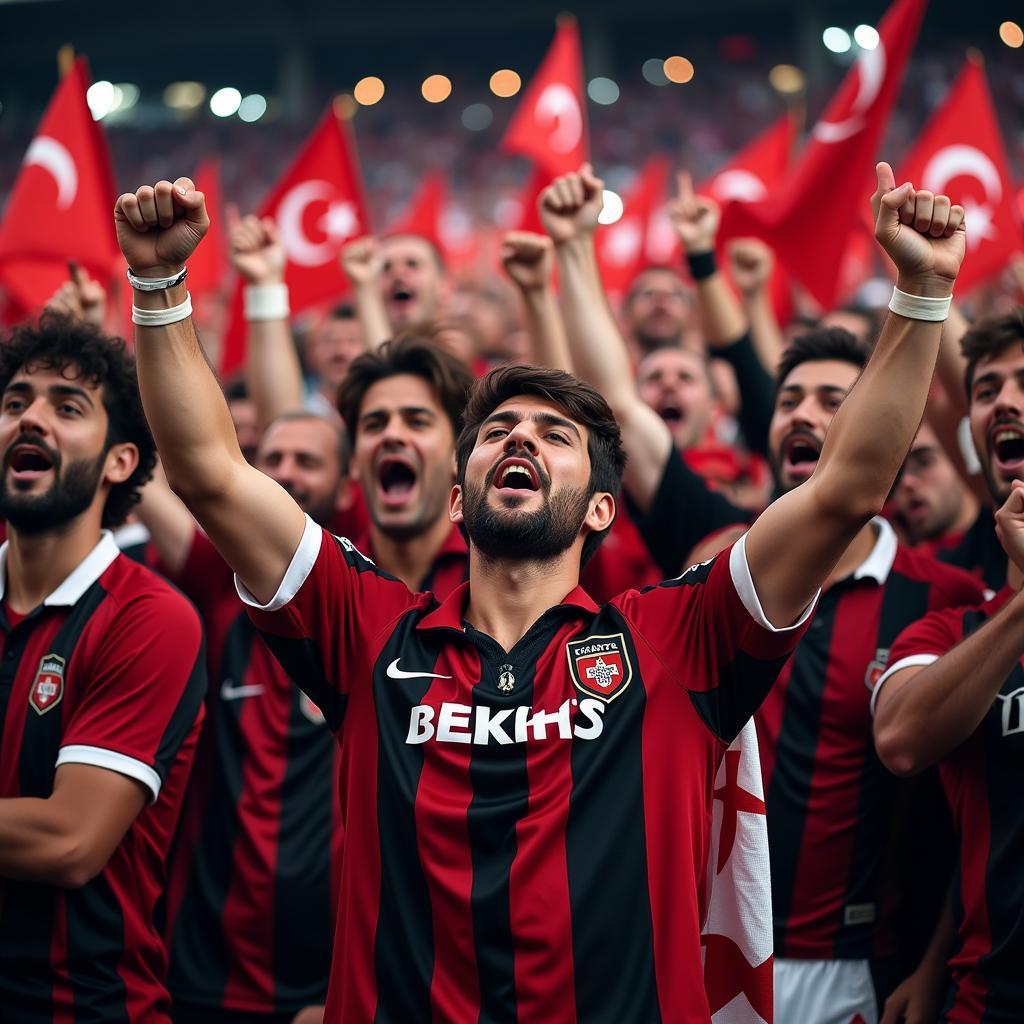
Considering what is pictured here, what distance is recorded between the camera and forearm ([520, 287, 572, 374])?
394 cm

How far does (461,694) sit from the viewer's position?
259 centimetres

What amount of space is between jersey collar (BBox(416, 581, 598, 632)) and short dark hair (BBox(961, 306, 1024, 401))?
1.31 meters

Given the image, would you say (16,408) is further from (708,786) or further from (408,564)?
(708,786)

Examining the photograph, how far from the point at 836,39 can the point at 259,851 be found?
2651 centimetres

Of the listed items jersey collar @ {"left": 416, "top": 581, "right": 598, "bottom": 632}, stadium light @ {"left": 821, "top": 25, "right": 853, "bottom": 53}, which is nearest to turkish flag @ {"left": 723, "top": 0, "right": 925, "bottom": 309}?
jersey collar @ {"left": 416, "top": 581, "right": 598, "bottom": 632}

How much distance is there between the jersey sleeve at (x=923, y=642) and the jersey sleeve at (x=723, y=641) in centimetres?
61

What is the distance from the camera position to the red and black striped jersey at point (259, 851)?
3531mm

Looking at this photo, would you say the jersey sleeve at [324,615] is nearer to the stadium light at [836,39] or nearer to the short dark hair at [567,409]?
the short dark hair at [567,409]

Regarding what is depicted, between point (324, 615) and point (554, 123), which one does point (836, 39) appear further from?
point (324, 615)

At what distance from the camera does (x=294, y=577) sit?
8.46 feet

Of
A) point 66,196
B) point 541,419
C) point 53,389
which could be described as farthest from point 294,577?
point 66,196

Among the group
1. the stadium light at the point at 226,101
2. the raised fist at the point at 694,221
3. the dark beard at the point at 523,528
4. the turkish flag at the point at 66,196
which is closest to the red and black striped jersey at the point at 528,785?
the dark beard at the point at 523,528

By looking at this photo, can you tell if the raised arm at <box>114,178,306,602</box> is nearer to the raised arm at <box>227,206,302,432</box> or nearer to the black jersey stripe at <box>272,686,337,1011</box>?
the black jersey stripe at <box>272,686,337,1011</box>

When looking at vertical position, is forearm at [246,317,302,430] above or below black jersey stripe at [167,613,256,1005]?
above
